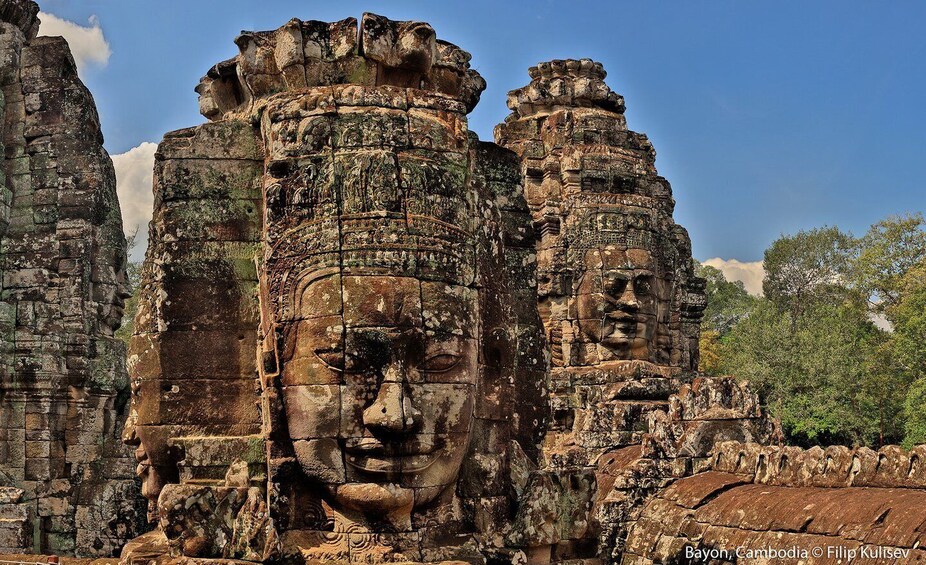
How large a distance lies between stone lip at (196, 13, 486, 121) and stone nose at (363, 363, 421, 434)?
2099mm

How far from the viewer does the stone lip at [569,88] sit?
20766mm

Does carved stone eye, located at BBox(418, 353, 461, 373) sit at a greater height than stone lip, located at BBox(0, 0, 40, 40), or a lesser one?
lesser

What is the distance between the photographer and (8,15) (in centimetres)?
1642

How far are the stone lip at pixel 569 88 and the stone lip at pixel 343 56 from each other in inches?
499

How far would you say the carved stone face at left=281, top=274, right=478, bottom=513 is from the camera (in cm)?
733

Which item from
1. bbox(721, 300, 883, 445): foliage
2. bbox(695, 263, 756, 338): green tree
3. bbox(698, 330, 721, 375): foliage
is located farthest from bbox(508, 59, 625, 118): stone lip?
bbox(695, 263, 756, 338): green tree

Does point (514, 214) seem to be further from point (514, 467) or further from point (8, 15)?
point (8, 15)

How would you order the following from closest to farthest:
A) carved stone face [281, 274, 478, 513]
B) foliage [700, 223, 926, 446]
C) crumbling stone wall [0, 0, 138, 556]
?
1. carved stone face [281, 274, 478, 513]
2. crumbling stone wall [0, 0, 138, 556]
3. foliage [700, 223, 926, 446]

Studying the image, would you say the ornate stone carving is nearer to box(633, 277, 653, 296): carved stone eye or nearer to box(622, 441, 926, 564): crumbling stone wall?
box(622, 441, 926, 564): crumbling stone wall

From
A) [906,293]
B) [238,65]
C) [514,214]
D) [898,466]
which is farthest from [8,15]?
[906,293]

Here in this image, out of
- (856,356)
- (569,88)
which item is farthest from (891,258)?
(569,88)

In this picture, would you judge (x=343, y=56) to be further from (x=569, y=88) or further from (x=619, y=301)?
(x=569, y=88)

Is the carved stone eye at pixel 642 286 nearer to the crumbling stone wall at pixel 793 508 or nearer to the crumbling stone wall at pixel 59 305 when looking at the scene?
the crumbling stone wall at pixel 793 508

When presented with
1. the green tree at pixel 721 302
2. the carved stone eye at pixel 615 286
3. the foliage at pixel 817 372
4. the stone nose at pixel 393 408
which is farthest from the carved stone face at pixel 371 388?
the green tree at pixel 721 302
